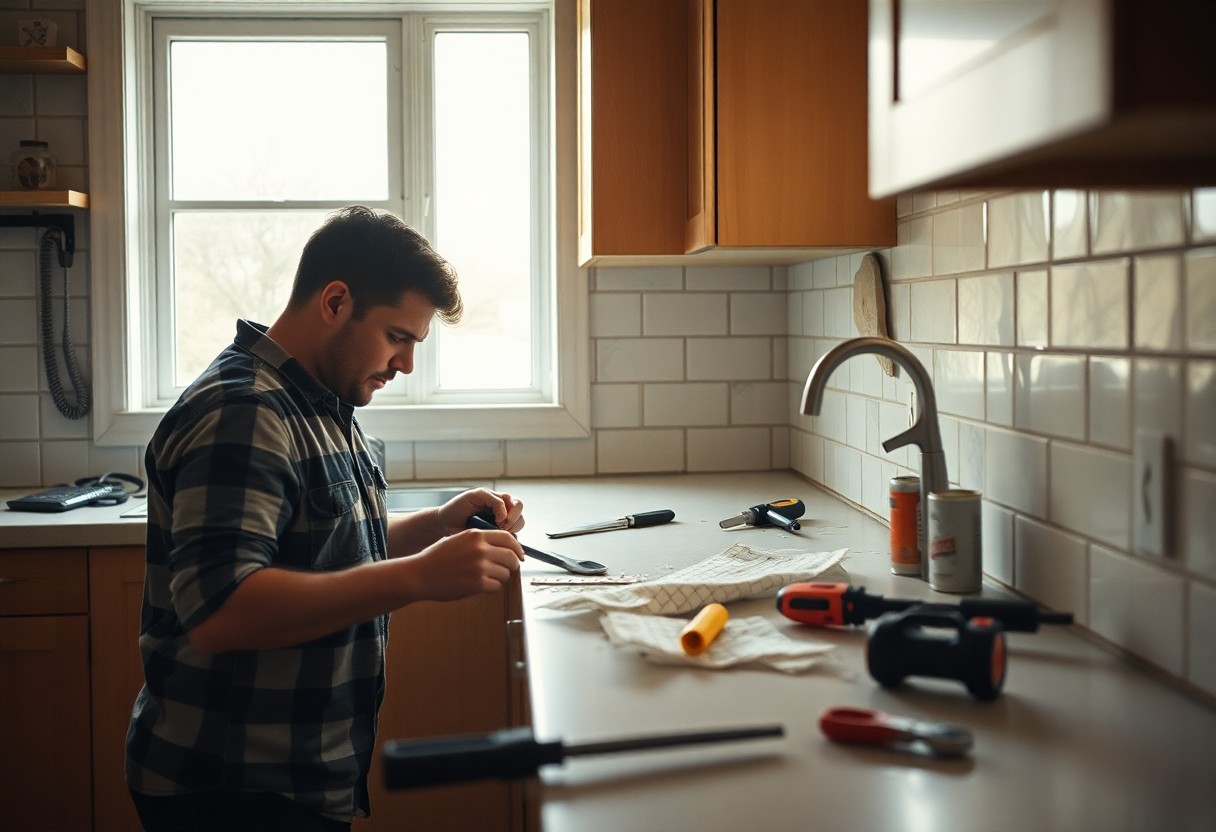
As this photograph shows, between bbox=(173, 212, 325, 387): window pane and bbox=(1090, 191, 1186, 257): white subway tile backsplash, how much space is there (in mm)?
2326

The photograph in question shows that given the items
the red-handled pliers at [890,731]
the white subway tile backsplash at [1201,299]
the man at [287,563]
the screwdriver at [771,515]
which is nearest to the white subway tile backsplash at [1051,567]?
the white subway tile backsplash at [1201,299]

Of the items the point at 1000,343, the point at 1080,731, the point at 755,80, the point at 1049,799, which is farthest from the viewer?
the point at 755,80

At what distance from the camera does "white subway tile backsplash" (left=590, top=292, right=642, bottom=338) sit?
306cm

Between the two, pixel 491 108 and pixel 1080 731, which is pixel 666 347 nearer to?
pixel 491 108

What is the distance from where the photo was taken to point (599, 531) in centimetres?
220

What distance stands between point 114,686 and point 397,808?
26.8 inches

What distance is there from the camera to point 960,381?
1.81 meters

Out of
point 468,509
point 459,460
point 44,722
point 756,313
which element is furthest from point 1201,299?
point 44,722

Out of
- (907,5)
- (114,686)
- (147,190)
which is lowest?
(114,686)

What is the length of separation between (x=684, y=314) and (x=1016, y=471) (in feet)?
5.15

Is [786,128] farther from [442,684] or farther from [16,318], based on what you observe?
[16,318]

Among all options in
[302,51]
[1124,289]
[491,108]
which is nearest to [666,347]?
[491,108]

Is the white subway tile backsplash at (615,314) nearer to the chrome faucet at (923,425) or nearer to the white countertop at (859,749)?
the chrome faucet at (923,425)

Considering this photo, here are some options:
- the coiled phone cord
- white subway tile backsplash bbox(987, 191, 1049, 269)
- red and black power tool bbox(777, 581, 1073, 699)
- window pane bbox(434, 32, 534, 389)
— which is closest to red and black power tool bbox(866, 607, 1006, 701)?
red and black power tool bbox(777, 581, 1073, 699)
